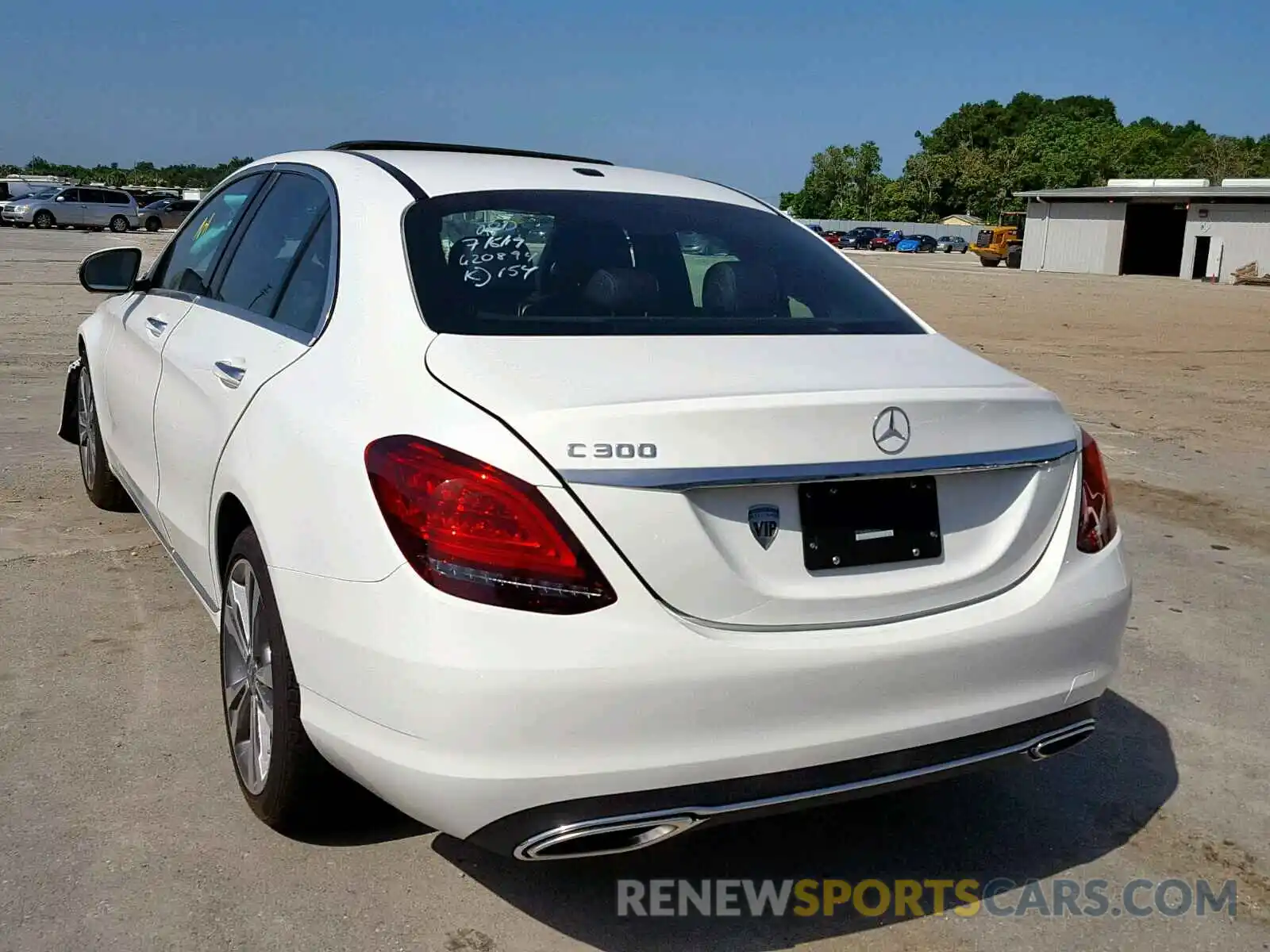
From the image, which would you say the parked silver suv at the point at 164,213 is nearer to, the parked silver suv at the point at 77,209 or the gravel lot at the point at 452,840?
the parked silver suv at the point at 77,209

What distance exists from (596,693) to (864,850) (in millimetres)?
1220

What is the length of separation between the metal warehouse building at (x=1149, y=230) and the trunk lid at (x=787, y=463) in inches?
1967

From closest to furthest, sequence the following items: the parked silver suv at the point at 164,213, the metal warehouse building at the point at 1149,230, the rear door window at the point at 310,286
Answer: the rear door window at the point at 310,286
the metal warehouse building at the point at 1149,230
the parked silver suv at the point at 164,213

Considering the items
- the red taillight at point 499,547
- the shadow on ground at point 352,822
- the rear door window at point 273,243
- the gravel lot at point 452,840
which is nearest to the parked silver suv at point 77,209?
the gravel lot at point 452,840

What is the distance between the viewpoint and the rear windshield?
2.99 meters

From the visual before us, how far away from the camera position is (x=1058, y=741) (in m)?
2.90

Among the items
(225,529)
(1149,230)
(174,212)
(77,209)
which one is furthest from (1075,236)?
(225,529)

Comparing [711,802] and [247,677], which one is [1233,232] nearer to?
[247,677]

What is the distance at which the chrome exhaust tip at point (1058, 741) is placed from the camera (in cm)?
287

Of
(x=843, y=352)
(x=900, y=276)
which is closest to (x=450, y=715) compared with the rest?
(x=843, y=352)

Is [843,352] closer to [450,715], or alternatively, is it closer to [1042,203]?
[450,715]

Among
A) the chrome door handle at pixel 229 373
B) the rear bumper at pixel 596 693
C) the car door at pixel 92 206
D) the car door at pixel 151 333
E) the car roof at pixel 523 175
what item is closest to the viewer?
the rear bumper at pixel 596 693

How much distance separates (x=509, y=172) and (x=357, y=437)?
1.28 metres

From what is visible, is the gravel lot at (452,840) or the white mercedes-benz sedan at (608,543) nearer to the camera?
the white mercedes-benz sedan at (608,543)
